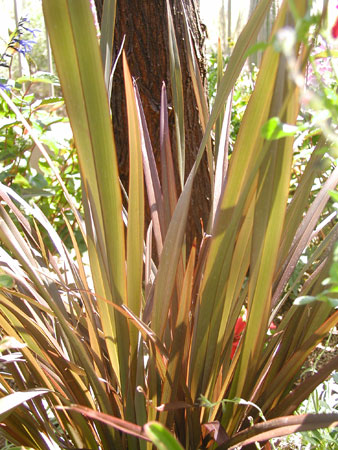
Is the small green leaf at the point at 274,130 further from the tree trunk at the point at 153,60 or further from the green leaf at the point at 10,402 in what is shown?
the tree trunk at the point at 153,60

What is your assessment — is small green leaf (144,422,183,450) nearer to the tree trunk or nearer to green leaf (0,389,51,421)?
green leaf (0,389,51,421)

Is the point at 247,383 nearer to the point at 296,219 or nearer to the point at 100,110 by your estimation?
the point at 296,219

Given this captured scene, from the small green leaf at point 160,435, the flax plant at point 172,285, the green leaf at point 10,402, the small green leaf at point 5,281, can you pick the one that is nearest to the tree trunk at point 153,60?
the flax plant at point 172,285

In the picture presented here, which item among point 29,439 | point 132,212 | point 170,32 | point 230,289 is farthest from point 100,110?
point 29,439

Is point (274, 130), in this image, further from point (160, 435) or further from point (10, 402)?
point (10, 402)

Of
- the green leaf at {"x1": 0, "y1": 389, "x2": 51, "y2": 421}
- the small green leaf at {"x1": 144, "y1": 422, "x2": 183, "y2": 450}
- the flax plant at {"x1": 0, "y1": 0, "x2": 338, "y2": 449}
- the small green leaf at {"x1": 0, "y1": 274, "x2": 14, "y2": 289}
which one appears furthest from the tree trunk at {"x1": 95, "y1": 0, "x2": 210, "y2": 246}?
the small green leaf at {"x1": 144, "y1": 422, "x2": 183, "y2": 450}

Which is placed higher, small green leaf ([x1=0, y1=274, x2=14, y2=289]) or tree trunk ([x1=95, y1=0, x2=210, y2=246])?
tree trunk ([x1=95, y1=0, x2=210, y2=246])
